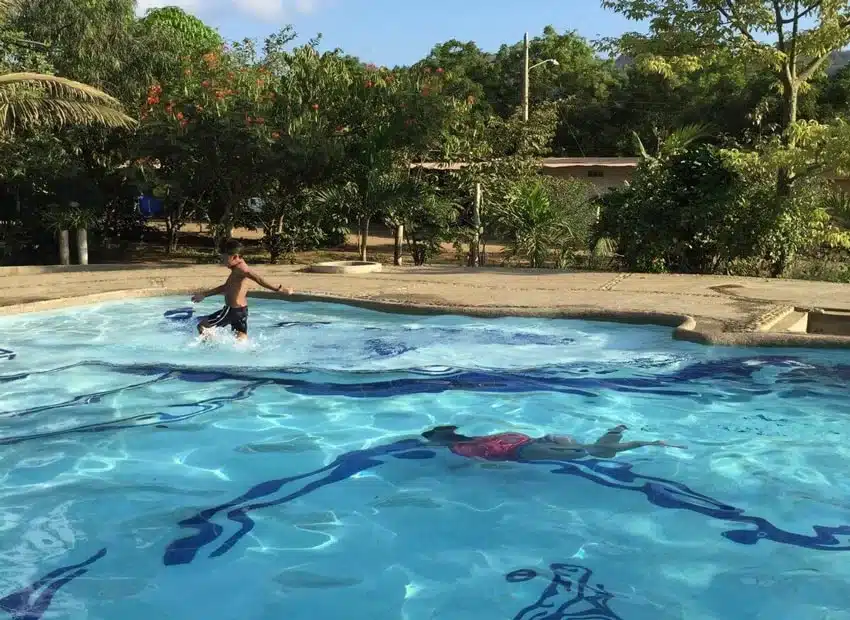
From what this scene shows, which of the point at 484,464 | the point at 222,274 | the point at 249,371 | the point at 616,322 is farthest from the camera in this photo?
the point at 222,274

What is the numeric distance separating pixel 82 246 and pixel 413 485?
1624cm

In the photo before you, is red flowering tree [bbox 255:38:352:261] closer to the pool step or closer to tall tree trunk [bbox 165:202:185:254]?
tall tree trunk [bbox 165:202:185:254]

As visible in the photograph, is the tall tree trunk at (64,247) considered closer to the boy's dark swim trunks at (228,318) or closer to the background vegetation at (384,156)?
the background vegetation at (384,156)

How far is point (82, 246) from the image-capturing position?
20.1 m

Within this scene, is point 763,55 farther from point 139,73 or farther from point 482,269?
point 139,73

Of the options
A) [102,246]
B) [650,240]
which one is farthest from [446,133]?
[102,246]

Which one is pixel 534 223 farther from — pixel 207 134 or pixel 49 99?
pixel 49 99

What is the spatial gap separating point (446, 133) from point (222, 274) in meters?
5.47

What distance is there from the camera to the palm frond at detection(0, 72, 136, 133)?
51.7 feet

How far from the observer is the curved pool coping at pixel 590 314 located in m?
9.29

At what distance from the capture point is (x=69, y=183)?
19531 mm

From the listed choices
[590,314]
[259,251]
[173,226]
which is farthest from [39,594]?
[259,251]

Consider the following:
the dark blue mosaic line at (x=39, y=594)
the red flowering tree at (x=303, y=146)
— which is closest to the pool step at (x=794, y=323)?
the dark blue mosaic line at (x=39, y=594)

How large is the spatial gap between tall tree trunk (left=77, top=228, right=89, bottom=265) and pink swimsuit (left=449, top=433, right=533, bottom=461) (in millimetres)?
15226
